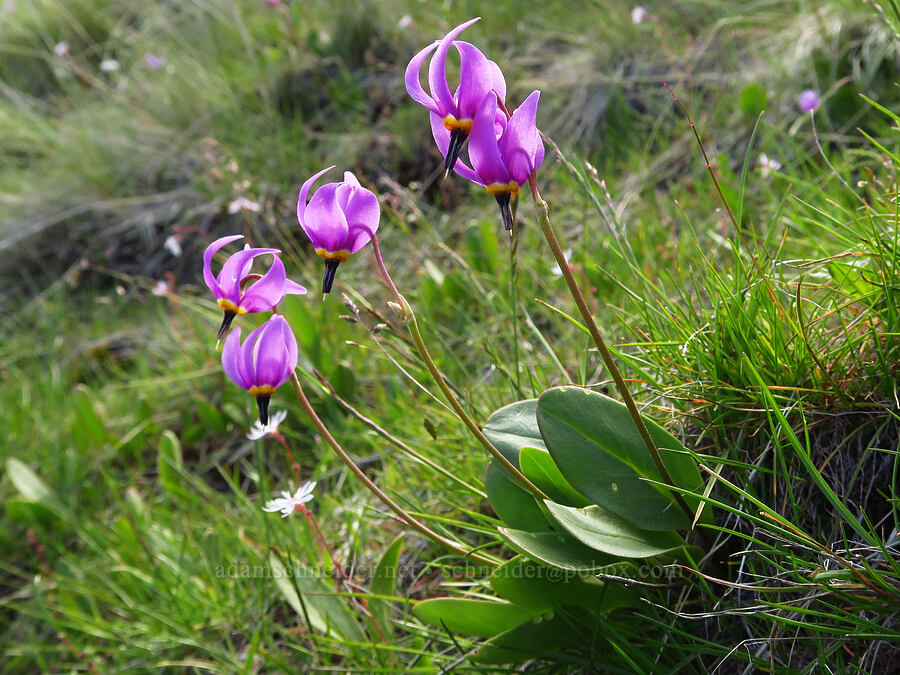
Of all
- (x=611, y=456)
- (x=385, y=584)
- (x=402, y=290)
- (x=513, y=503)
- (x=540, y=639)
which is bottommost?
(x=402, y=290)

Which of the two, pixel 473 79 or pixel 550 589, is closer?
pixel 473 79

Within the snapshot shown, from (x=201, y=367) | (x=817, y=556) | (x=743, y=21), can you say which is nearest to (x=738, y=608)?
(x=817, y=556)

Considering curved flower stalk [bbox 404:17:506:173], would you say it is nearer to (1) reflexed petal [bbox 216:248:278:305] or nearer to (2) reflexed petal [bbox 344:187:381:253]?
(2) reflexed petal [bbox 344:187:381:253]

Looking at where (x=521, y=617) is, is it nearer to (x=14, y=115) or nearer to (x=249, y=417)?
(x=249, y=417)

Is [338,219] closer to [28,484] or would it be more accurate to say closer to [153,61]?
[28,484]

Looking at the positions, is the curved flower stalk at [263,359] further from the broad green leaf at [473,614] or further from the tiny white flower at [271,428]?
the broad green leaf at [473,614]

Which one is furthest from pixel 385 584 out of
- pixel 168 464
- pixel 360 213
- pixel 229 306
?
pixel 168 464

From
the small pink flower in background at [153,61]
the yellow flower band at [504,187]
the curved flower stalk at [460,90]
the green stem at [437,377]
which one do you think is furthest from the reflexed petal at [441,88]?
the small pink flower in background at [153,61]
